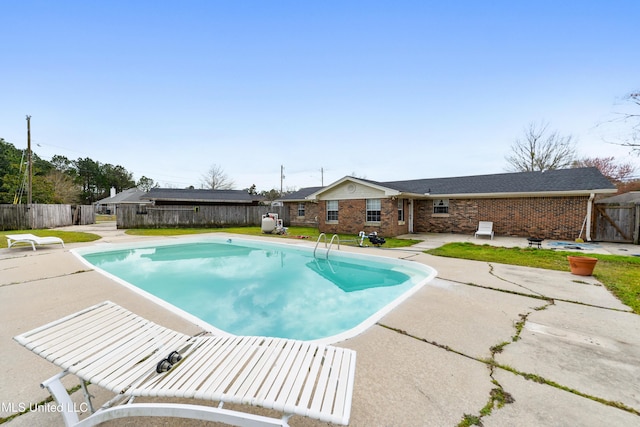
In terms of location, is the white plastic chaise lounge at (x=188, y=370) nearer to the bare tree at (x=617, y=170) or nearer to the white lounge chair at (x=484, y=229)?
the white lounge chair at (x=484, y=229)

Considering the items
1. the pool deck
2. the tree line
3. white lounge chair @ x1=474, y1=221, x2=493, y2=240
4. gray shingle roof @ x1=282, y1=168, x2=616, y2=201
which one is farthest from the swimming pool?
the tree line

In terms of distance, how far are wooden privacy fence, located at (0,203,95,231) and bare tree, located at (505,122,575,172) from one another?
135ft

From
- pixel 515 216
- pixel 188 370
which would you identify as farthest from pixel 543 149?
pixel 188 370

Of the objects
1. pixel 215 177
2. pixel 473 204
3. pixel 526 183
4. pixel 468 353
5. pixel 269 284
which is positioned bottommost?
pixel 269 284

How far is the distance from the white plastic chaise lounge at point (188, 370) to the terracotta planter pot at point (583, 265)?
25.3 feet

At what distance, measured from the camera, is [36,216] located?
61.2ft

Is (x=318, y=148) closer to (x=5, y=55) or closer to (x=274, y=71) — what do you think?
(x=274, y=71)

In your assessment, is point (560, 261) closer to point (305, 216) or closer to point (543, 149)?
point (305, 216)

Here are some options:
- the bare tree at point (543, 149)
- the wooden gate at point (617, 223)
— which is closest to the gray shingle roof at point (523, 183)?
the wooden gate at point (617, 223)

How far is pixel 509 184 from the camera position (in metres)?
14.6

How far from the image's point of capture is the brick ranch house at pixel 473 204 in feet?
41.7

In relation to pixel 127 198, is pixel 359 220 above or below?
below

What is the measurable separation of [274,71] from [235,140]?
392 inches

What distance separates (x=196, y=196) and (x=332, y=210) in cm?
1521
